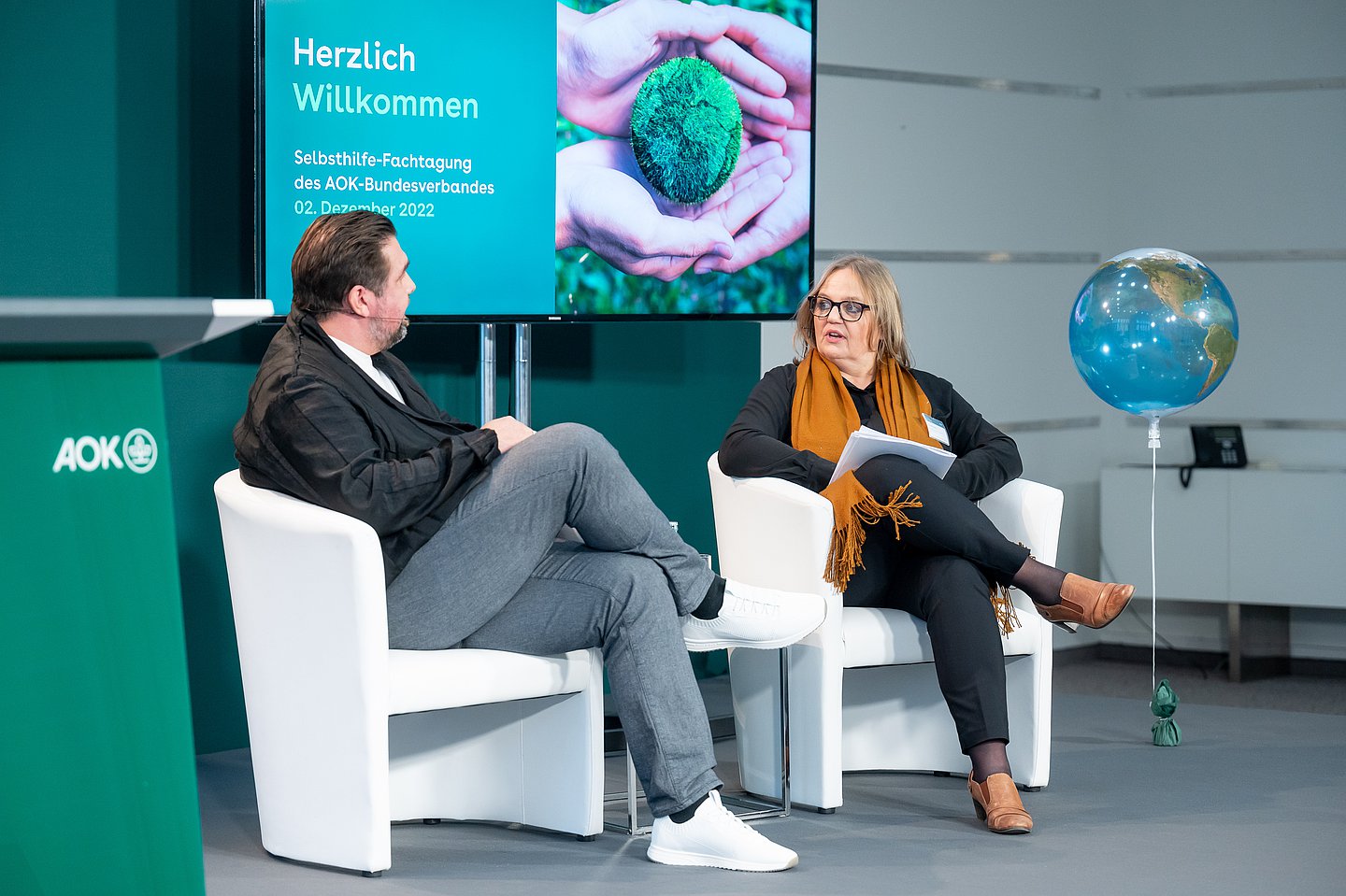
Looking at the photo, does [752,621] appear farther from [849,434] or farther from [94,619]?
[94,619]

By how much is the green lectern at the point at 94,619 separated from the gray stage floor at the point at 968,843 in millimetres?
1042

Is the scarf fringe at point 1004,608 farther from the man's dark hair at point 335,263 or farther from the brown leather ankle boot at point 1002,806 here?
the man's dark hair at point 335,263

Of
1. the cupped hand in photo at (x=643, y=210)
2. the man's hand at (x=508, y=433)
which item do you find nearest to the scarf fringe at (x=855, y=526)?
the man's hand at (x=508, y=433)

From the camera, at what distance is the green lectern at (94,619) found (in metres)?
1.69

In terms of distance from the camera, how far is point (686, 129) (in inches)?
163

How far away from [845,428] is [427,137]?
1142 mm

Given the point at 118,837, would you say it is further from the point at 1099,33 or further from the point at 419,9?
the point at 1099,33

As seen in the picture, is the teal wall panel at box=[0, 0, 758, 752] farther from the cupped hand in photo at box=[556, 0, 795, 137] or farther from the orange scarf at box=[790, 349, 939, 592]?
the orange scarf at box=[790, 349, 939, 592]

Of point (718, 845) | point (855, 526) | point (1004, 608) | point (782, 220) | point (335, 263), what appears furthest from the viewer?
point (782, 220)

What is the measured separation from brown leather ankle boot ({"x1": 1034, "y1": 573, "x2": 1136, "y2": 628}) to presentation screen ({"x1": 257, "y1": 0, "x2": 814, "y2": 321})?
125cm

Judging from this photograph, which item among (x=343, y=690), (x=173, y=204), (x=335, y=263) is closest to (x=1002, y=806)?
(x=343, y=690)

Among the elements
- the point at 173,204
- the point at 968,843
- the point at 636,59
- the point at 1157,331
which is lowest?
the point at 968,843

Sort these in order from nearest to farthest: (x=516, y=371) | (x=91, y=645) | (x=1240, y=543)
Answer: (x=91, y=645) → (x=516, y=371) → (x=1240, y=543)

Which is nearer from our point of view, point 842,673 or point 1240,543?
point 842,673
